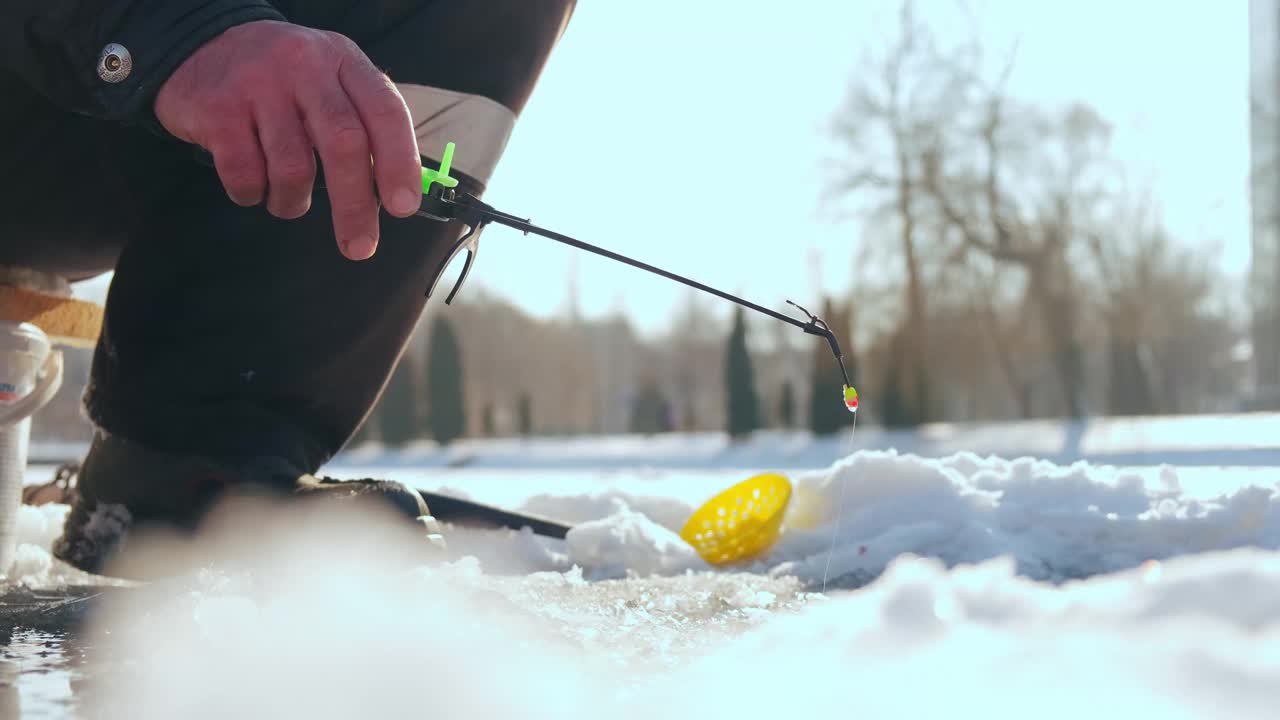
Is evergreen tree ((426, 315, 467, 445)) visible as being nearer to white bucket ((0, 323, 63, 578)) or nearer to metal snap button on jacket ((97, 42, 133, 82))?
white bucket ((0, 323, 63, 578))

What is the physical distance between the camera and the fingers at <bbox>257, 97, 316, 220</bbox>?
0.86 metres

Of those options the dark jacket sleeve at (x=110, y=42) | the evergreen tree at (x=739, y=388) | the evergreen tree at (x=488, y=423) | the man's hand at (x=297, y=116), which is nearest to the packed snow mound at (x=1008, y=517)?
the man's hand at (x=297, y=116)

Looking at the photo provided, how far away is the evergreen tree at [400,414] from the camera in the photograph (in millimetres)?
13461

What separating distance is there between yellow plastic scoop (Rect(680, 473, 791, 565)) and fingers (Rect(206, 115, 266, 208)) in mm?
908

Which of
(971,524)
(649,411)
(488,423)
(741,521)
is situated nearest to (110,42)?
(741,521)

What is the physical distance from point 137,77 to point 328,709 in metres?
0.61

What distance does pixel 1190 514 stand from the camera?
1405 mm

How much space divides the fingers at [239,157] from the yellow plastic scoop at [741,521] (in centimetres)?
91

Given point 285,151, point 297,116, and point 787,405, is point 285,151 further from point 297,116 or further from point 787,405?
point 787,405

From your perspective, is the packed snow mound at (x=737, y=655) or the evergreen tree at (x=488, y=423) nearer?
the packed snow mound at (x=737, y=655)

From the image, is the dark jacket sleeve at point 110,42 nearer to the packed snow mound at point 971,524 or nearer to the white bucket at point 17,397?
the white bucket at point 17,397

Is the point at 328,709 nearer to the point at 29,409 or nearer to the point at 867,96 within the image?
the point at 29,409

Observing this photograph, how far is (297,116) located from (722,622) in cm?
59

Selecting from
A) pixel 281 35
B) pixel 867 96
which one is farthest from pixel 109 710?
pixel 867 96
